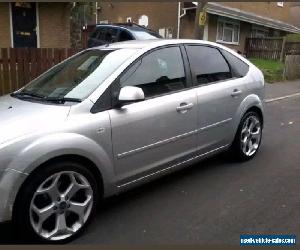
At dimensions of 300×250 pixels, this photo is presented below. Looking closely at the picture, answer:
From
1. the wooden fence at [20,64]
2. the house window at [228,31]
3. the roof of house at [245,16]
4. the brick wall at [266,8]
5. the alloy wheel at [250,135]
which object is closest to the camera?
the alloy wheel at [250,135]

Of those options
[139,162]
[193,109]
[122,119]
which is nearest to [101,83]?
[122,119]

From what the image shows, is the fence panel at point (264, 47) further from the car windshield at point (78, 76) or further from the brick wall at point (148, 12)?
the car windshield at point (78, 76)

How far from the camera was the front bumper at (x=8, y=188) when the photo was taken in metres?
3.24

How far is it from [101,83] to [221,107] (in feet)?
5.68

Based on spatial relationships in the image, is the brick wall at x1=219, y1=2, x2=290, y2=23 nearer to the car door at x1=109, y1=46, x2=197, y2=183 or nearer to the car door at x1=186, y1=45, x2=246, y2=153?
the car door at x1=186, y1=45, x2=246, y2=153

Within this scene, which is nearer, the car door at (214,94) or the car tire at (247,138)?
the car door at (214,94)

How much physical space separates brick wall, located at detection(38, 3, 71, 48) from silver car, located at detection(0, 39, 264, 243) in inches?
426

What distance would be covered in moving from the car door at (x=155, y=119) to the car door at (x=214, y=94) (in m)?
0.16

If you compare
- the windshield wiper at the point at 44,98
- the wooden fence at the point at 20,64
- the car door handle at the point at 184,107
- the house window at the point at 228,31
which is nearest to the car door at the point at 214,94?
the car door handle at the point at 184,107

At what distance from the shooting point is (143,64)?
4.42 metres

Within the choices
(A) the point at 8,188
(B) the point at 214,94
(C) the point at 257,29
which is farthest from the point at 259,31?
(A) the point at 8,188

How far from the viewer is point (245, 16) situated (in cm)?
2523

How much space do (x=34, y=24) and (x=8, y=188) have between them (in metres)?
12.7

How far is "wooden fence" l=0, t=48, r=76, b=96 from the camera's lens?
8.55 meters
